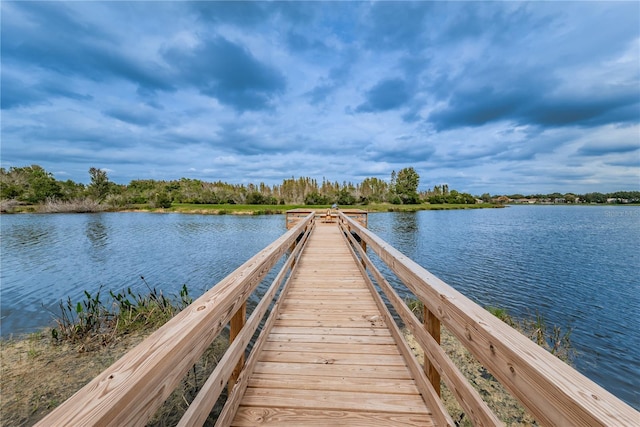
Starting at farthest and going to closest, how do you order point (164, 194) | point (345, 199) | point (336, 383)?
point (345, 199), point (164, 194), point (336, 383)

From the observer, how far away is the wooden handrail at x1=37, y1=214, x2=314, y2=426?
692 millimetres

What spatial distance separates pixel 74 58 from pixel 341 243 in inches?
1174

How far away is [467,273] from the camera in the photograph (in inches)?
377

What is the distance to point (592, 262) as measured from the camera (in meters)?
11.0

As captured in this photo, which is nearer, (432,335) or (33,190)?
(432,335)

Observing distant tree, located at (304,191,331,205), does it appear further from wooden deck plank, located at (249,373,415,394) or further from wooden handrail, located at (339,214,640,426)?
wooden handrail, located at (339,214,640,426)

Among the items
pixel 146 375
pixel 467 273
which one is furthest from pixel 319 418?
pixel 467 273

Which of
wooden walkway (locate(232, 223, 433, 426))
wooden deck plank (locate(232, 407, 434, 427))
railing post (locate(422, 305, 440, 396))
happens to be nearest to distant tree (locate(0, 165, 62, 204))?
wooden walkway (locate(232, 223, 433, 426))

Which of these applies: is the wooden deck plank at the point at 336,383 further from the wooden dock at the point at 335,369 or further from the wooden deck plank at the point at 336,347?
the wooden deck plank at the point at 336,347

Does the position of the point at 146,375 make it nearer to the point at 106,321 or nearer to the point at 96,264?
the point at 106,321

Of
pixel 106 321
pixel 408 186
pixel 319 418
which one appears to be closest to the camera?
pixel 319 418

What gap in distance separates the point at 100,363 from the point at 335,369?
4367mm

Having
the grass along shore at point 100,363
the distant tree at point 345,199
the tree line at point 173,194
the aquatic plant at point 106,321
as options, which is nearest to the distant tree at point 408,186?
the tree line at point 173,194

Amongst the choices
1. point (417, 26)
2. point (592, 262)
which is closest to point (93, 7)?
point (417, 26)
